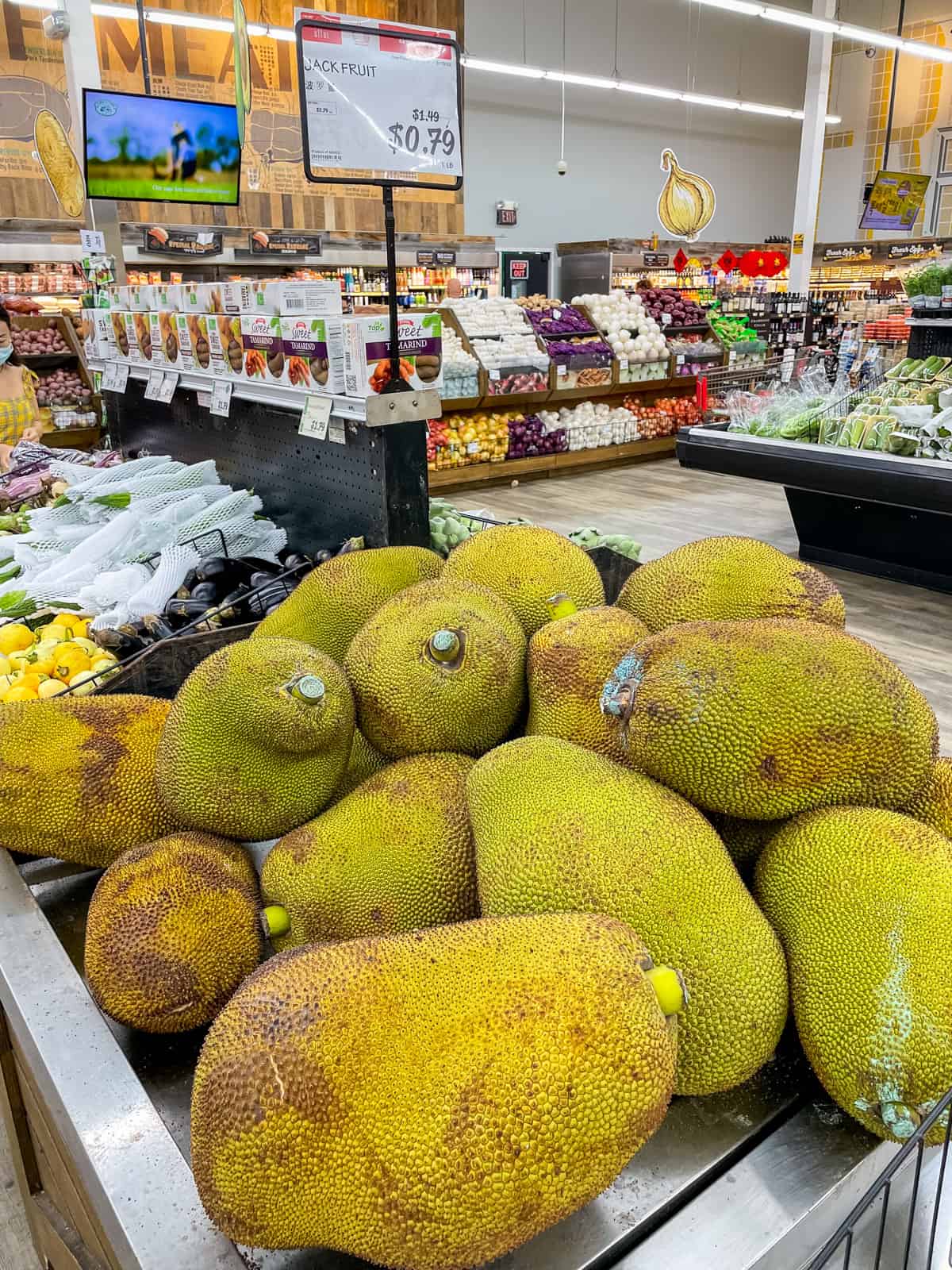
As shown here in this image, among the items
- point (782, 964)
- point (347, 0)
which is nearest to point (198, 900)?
point (782, 964)

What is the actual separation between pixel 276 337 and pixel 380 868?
72.1 inches

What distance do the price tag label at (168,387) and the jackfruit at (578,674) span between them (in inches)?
94.5

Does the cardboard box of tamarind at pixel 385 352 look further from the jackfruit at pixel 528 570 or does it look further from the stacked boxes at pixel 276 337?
the jackfruit at pixel 528 570

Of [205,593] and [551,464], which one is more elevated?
[205,593]

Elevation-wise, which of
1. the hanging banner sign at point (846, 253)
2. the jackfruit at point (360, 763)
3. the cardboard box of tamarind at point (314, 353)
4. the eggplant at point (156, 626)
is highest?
the hanging banner sign at point (846, 253)

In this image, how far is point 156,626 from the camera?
6.30 feet

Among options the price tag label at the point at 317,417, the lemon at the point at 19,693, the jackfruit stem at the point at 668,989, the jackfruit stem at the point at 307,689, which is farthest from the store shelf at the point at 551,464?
the jackfruit stem at the point at 668,989

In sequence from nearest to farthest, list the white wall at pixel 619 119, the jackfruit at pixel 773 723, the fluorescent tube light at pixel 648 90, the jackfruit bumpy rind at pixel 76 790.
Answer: the jackfruit at pixel 773 723
the jackfruit bumpy rind at pixel 76 790
the fluorescent tube light at pixel 648 90
the white wall at pixel 619 119

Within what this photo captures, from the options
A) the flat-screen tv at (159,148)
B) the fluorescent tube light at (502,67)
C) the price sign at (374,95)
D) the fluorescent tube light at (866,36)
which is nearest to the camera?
the price sign at (374,95)

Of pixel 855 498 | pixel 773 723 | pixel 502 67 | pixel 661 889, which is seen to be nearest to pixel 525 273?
pixel 502 67

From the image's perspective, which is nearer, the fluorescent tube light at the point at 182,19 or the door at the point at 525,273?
the fluorescent tube light at the point at 182,19

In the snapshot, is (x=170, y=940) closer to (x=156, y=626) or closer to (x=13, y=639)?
(x=156, y=626)

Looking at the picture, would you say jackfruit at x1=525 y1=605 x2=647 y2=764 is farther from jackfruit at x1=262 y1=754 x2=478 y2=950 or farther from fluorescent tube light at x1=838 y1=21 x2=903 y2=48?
fluorescent tube light at x1=838 y1=21 x2=903 y2=48

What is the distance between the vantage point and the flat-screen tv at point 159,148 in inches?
148
